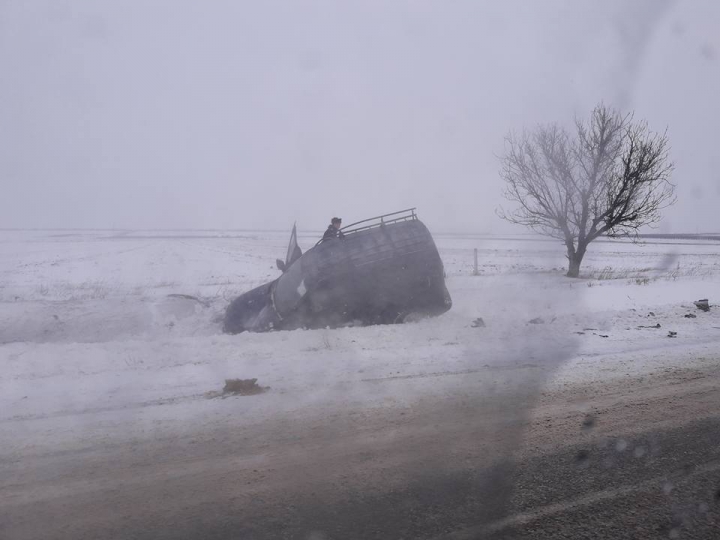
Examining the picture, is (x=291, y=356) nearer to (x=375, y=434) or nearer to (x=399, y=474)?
(x=375, y=434)

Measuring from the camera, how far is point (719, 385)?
5492mm

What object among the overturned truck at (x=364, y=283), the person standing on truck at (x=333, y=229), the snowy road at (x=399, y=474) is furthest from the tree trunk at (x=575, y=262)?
the snowy road at (x=399, y=474)

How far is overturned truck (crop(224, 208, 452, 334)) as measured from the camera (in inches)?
358

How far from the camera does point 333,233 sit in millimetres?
9758

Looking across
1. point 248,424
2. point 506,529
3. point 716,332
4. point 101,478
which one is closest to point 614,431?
point 506,529

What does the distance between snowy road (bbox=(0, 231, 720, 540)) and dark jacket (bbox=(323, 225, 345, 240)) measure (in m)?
1.84

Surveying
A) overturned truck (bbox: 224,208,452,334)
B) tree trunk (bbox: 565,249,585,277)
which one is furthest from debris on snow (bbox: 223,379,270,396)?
tree trunk (bbox: 565,249,585,277)

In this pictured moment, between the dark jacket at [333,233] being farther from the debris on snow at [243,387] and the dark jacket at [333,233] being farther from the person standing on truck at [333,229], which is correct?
the debris on snow at [243,387]

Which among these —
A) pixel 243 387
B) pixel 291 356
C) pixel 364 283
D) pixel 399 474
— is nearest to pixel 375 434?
pixel 399 474

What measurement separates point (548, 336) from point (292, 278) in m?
4.41

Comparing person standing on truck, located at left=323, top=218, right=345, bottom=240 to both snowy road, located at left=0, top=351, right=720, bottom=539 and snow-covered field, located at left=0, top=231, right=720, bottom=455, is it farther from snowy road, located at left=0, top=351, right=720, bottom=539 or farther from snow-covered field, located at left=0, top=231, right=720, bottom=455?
snowy road, located at left=0, top=351, right=720, bottom=539

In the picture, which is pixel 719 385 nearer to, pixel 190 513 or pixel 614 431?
pixel 614 431

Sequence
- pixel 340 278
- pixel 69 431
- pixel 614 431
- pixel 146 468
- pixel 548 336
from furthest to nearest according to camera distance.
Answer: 1. pixel 340 278
2. pixel 548 336
3. pixel 69 431
4. pixel 614 431
5. pixel 146 468

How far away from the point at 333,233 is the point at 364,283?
1.20 meters
